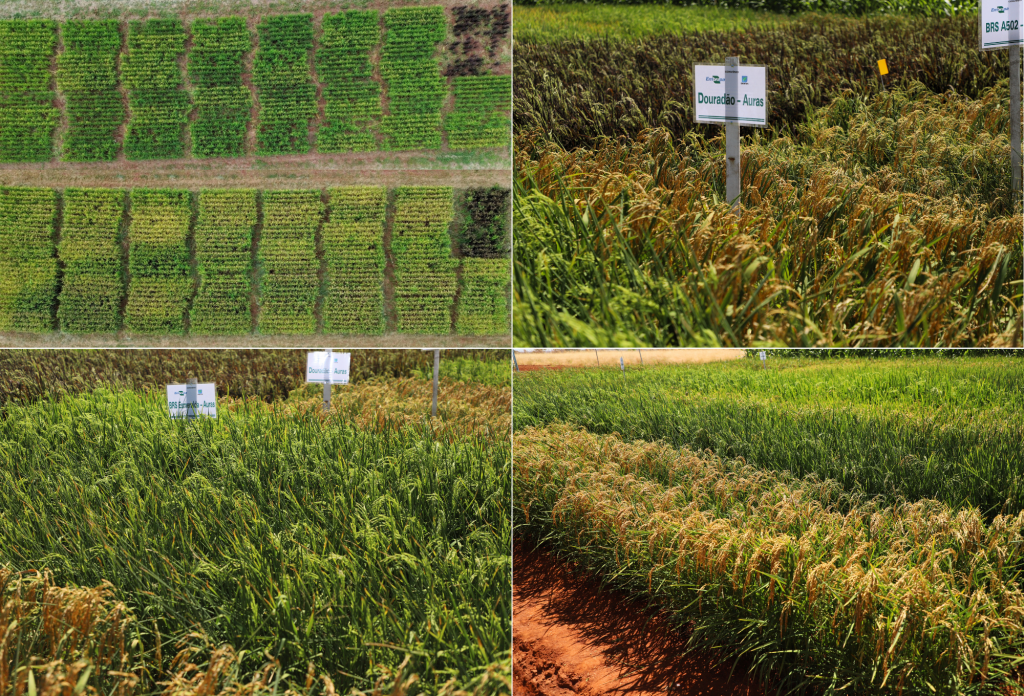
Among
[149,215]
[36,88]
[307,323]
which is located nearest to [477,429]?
[307,323]

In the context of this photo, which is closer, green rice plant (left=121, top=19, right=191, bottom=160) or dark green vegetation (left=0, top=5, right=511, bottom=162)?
dark green vegetation (left=0, top=5, right=511, bottom=162)

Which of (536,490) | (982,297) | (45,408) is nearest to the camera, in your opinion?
(982,297)

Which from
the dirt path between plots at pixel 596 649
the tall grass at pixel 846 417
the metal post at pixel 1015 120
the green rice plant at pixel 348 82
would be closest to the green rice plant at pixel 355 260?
the green rice plant at pixel 348 82

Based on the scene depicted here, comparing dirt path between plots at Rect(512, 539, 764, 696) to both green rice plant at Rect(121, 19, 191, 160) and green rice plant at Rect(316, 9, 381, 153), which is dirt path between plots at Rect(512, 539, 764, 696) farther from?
green rice plant at Rect(121, 19, 191, 160)

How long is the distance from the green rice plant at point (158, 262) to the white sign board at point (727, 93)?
6.18 meters

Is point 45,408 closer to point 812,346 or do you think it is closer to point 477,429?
point 477,429

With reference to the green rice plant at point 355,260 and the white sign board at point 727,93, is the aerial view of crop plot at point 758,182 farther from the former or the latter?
the green rice plant at point 355,260

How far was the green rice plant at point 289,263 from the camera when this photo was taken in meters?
6.67

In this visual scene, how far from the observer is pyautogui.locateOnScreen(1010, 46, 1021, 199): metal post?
3529 millimetres

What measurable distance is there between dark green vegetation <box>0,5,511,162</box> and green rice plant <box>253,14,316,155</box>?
0.01 m

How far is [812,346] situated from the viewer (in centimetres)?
203

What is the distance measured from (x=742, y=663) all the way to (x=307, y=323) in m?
5.56

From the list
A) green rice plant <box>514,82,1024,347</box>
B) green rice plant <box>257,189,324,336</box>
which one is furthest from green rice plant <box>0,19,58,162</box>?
green rice plant <box>514,82,1024,347</box>

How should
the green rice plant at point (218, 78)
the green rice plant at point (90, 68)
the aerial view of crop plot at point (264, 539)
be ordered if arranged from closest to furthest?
the aerial view of crop plot at point (264, 539) → the green rice plant at point (218, 78) → the green rice plant at point (90, 68)
